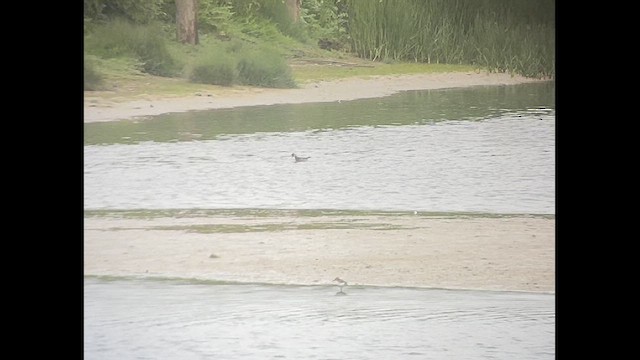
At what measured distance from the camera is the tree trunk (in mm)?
3643

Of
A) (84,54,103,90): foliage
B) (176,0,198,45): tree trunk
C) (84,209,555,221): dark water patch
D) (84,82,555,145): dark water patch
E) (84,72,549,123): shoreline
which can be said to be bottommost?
(84,209,555,221): dark water patch

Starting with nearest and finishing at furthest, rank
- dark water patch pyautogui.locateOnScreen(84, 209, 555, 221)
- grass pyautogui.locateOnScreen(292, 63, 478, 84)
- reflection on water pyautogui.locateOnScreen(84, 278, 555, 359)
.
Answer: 1. reflection on water pyautogui.locateOnScreen(84, 278, 555, 359)
2. dark water patch pyautogui.locateOnScreen(84, 209, 555, 221)
3. grass pyautogui.locateOnScreen(292, 63, 478, 84)

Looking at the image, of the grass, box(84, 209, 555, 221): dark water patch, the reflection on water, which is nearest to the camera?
the reflection on water

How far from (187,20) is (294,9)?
0.41 meters

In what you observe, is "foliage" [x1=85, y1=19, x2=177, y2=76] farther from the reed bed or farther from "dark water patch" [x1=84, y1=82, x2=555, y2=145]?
the reed bed

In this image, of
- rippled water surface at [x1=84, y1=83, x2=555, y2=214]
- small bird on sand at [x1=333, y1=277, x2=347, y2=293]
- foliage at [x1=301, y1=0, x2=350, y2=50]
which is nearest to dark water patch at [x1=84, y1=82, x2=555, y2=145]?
rippled water surface at [x1=84, y1=83, x2=555, y2=214]

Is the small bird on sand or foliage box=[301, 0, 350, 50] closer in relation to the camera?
the small bird on sand

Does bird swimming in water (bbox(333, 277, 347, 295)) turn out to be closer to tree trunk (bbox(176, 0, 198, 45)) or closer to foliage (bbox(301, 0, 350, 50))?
foliage (bbox(301, 0, 350, 50))

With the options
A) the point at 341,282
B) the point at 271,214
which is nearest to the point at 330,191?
the point at 271,214

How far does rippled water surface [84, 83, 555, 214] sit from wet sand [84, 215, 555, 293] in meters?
0.06

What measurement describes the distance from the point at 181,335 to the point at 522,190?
4.51ft

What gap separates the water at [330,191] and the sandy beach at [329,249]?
0.05m

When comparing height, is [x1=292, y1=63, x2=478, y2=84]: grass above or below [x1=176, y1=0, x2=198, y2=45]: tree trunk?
below

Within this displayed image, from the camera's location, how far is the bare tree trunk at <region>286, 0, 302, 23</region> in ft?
12.1
